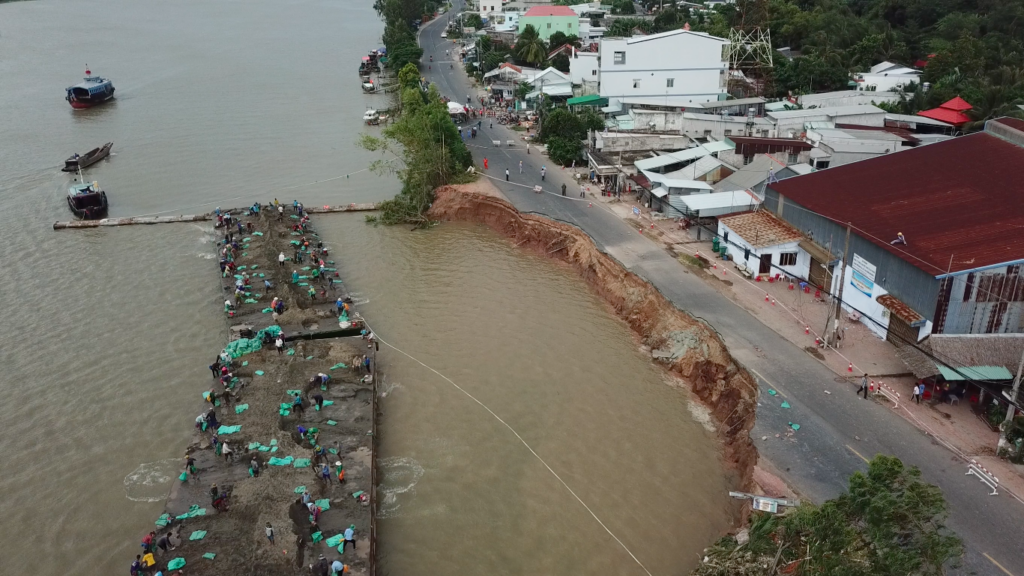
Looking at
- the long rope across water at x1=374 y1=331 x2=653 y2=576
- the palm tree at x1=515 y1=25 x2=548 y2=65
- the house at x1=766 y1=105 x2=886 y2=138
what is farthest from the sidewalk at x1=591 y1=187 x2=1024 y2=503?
the palm tree at x1=515 y1=25 x2=548 y2=65

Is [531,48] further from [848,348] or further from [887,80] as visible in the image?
[848,348]

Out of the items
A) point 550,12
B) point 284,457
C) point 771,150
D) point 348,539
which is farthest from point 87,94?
point 348,539

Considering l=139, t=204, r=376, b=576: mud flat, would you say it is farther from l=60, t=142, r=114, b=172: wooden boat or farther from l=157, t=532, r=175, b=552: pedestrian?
l=60, t=142, r=114, b=172: wooden boat

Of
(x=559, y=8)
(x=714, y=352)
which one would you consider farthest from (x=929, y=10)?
(x=714, y=352)

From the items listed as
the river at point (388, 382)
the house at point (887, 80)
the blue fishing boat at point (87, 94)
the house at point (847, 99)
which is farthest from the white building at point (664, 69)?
the blue fishing boat at point (87, 94)

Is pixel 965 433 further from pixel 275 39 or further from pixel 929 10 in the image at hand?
pixel 275 39
